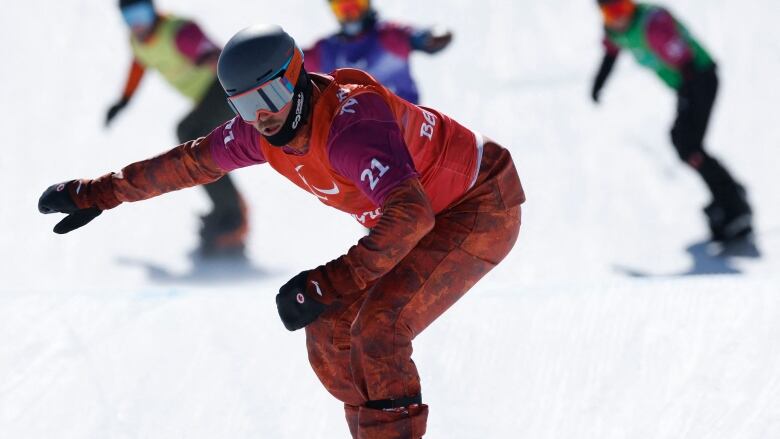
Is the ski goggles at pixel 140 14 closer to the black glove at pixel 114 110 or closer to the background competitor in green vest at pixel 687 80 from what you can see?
the black glove at pixel 114 110

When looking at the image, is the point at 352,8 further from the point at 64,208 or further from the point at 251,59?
the point at 251,59

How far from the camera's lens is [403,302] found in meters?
3.28

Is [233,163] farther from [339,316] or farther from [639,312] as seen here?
[639,312]

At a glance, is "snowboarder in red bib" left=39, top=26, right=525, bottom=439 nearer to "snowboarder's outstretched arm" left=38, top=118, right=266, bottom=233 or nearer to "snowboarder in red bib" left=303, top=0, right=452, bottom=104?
"snowboarder's outstretched arm" left=38, top=118, right=266, bottom=233

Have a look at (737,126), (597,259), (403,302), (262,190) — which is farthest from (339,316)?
(737,126)

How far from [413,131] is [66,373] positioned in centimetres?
205

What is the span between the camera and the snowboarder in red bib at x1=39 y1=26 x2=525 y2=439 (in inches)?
119

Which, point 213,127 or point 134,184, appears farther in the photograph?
point 213,127

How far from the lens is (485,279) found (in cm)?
675

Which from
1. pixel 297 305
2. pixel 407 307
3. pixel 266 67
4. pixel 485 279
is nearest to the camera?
pixel 297 305

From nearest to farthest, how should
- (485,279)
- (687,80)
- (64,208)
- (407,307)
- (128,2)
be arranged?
(407,307) < (64,208) < (485,279) < (687,80) < (128,2)

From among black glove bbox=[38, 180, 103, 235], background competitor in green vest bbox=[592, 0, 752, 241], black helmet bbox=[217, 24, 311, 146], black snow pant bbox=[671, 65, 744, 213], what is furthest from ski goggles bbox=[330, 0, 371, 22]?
black helmet bbox=[217, 24, 311, 146]

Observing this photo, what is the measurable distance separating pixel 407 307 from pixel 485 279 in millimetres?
3509

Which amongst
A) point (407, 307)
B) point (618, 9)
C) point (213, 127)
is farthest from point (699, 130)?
point (407, 307)
